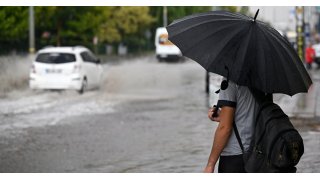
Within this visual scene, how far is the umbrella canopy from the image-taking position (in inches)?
173

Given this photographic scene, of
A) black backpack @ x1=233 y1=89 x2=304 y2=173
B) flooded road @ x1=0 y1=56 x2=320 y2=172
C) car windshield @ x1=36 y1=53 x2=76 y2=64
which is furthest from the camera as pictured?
car windshield @ x1=36 y1=53 x2=76 y2=64

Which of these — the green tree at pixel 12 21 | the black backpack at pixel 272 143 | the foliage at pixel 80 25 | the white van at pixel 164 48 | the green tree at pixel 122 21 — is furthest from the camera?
the green tree at pixel 122 21

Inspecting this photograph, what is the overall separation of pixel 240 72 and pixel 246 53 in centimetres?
13

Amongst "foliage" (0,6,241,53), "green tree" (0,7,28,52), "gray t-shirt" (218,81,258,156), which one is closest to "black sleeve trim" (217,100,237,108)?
"gray t-shirt" (218,81,258,156)

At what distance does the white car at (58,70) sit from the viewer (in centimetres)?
2261

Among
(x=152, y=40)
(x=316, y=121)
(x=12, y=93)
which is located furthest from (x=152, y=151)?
(x=152, y=40)

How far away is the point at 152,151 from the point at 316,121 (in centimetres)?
488

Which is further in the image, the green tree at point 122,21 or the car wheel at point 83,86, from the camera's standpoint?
the green tree at point 122,21

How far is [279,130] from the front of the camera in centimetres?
405

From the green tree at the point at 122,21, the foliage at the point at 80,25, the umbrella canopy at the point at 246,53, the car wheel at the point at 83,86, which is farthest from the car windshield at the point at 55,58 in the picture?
the green tree at the point at 122,21

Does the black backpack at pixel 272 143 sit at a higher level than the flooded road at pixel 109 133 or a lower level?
higher

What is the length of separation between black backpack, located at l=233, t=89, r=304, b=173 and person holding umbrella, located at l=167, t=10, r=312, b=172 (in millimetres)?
100

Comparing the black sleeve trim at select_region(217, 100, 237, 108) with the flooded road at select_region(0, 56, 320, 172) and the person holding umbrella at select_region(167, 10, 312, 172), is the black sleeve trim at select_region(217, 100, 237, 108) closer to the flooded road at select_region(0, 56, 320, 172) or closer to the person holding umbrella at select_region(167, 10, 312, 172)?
the person holding umbrella at select_region(167, 10, 312, 172)

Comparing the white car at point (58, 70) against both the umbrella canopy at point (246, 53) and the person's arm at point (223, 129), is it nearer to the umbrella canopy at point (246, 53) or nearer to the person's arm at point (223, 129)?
the umbrella canopy at point (246, 53)
